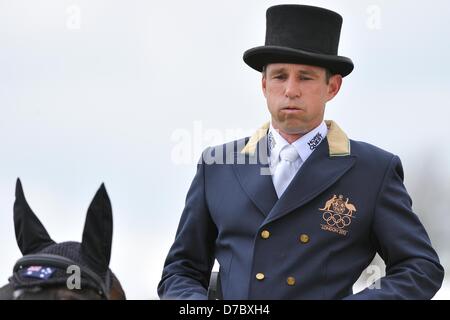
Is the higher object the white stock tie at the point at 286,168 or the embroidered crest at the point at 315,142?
the embroidered crest at the point at 315,142

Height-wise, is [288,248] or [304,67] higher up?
[304,67]

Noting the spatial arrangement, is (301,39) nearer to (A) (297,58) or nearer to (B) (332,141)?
(A) (297,58)

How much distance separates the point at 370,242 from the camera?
498cm

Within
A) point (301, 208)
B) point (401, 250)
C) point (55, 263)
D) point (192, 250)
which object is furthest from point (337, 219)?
point (55, 263)

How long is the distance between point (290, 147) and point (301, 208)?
28 cm

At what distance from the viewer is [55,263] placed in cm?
423

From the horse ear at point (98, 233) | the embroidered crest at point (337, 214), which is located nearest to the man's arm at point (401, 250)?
the embroidered crest at point (337, 214)

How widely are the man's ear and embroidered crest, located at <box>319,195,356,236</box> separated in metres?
0.44

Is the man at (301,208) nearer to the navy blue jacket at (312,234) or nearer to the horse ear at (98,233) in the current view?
the navy blue jacket at (312,234)

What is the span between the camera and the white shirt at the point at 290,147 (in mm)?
5035

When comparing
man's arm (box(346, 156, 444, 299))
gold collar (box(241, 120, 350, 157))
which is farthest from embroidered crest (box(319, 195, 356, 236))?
gold collar (box(241, 120, 350, 157))
